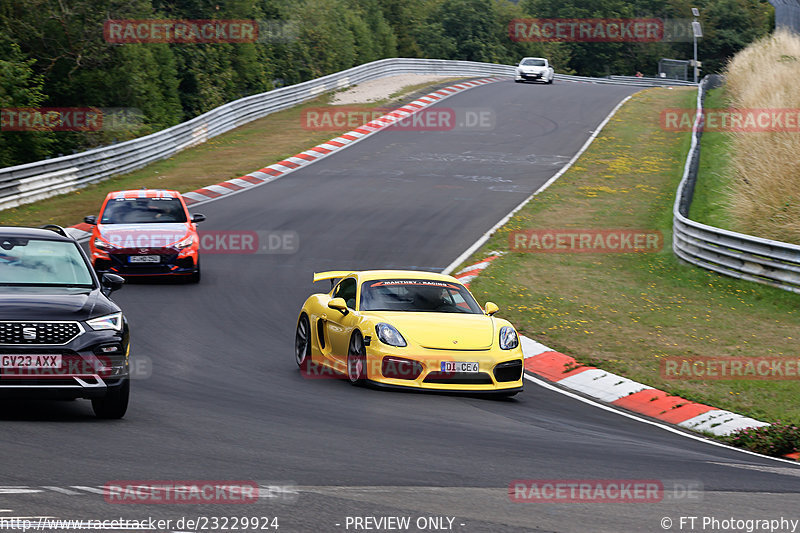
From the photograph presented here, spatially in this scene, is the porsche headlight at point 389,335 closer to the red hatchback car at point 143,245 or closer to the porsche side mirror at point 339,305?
the porsche side mirror at point 339,305

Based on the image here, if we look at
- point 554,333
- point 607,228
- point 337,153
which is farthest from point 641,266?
point 337,153

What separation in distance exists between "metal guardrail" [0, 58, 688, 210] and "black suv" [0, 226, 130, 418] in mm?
17924

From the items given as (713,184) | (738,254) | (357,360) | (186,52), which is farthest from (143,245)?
(186,52)

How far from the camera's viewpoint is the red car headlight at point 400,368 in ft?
36.2

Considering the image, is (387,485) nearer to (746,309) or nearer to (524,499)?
(524,499)

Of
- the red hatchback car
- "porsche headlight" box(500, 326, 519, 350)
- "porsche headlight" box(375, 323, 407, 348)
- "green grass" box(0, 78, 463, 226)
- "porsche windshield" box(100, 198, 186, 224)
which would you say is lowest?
"green grass" box(0, 78, 463, 226)

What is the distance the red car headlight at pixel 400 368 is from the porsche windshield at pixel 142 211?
9200 millimetres

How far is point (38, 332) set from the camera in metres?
8.48

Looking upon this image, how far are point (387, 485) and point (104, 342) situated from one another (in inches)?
124

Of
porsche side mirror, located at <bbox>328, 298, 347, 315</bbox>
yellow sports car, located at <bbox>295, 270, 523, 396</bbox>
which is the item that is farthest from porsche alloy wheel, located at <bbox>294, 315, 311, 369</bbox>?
porsche side mirror, located at <bbox>328, 298, 347, 315</bbox>

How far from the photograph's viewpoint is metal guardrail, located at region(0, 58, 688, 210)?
87.0 feet

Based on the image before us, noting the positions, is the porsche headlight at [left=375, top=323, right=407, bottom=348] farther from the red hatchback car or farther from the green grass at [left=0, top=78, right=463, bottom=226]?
the green grass at [left=0, top=78, right=463, bottom=226]

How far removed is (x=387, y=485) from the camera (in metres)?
6.79

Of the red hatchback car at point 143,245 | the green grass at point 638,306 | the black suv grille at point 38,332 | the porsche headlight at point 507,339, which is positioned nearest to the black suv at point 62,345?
the black suv grille at point 38,332
